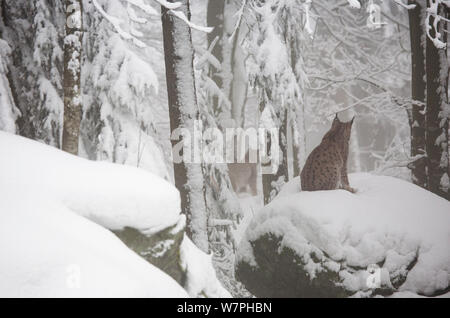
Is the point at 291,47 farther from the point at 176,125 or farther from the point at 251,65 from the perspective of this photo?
the point at 176,125

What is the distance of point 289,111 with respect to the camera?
7.17 m

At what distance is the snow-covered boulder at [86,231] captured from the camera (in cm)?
163

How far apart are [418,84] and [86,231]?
654 centimetres

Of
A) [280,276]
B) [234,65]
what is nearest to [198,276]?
[280,276]

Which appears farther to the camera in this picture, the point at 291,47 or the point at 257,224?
the point at 291,47

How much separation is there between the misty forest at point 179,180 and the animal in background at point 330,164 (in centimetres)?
2

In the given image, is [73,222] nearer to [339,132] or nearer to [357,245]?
[357,245]

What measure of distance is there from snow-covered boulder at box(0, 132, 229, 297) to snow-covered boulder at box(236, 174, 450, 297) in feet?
5.42

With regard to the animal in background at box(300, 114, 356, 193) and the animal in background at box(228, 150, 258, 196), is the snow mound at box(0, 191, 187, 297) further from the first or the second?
the animal in background at box(228, 150, 258, 196)

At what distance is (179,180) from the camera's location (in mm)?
4844

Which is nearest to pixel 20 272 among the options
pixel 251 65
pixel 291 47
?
pixel 251 65

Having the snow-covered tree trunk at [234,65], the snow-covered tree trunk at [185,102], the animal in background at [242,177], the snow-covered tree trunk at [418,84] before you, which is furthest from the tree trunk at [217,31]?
the snow-covered tree trunk at [418,84]

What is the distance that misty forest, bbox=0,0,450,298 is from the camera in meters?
1.94
